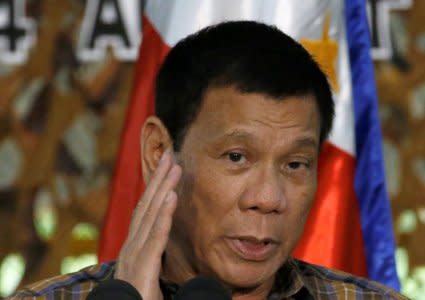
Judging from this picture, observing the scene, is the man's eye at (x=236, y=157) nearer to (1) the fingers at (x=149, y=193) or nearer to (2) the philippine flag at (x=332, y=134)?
(1) the fingers at (x=149, y=193)

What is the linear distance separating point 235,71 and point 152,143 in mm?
230

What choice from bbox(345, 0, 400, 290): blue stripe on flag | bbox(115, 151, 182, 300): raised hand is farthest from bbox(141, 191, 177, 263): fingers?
bbox(345, 0, 400, 290): blue stripe on flag

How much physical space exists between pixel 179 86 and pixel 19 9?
1618mm

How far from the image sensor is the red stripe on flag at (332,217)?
2682mm

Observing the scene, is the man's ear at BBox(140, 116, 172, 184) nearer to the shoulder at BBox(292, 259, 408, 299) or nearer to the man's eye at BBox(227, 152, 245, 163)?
the man's eye at BBox(227, 152, 245, 163)

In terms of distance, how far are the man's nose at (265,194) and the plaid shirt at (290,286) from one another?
234 mm

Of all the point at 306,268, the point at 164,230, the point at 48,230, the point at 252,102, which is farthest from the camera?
the point at 48,230

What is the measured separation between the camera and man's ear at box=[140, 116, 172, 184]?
74.4 inches

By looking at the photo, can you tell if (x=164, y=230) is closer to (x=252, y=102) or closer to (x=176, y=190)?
(x=176, y=190)

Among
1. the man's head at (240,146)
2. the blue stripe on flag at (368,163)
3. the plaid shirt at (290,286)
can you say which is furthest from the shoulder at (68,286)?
the blue stripe on flag at (368,163)

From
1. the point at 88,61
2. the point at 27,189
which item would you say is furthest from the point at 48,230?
the point at 88,61

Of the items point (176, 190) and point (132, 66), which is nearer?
point (176, 190)

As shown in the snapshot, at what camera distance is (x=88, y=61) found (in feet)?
10.9

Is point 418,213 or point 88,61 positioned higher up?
point 88,61
